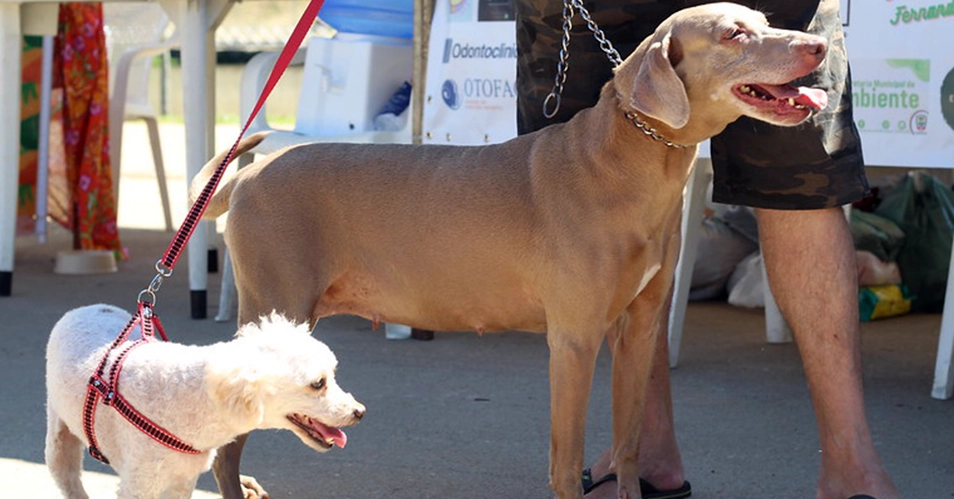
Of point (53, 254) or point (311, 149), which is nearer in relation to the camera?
point (311, 149)

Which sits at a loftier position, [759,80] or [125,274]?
[759,80]

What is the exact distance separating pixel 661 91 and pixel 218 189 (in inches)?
51.3

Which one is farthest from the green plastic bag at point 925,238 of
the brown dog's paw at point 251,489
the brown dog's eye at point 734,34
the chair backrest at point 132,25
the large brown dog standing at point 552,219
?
the chair backrest at point 132,25

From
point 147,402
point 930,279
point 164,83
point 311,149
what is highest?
point 311,149

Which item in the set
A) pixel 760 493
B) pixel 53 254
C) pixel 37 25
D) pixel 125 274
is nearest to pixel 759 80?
pixel 760 493

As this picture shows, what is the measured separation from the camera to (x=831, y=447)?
3309 mm

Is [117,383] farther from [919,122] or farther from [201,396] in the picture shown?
[919,122]

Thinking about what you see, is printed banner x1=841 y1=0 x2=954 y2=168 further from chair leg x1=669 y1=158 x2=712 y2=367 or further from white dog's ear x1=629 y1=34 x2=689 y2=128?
white dog's ear x1=629 y1=34 x2=689 y2=128

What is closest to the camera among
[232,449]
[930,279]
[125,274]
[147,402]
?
[147,402]

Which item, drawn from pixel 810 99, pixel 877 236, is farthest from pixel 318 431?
pixel 877 236

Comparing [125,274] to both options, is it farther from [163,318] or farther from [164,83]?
[164,83]

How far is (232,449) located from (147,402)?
0.60 meters

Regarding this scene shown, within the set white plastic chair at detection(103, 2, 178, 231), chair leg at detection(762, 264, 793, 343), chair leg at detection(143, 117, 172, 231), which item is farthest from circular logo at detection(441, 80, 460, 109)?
chair leg at detection(143, 117, 172, 231)

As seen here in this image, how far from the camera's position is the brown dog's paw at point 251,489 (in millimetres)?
3477
